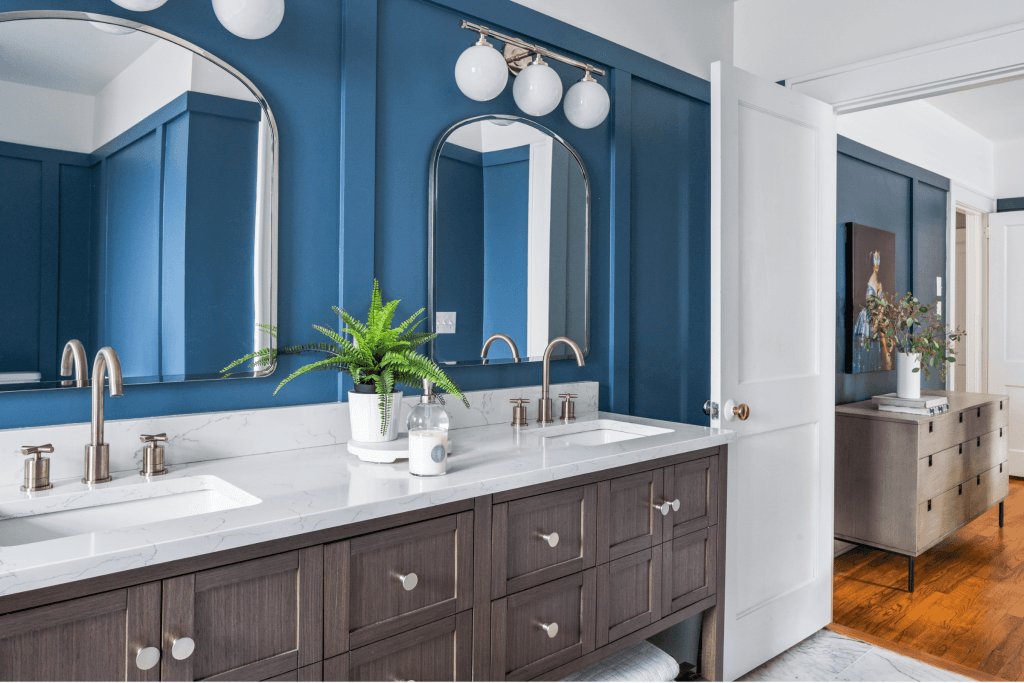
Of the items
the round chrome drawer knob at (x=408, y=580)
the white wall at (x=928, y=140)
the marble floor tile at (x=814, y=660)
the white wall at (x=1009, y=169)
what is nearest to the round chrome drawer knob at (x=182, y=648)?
the round chrome drawer knob at (x=408, y=580)

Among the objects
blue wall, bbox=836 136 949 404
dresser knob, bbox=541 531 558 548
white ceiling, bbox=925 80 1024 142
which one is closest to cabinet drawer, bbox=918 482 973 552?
blue wall, bbox=836 136 949 404

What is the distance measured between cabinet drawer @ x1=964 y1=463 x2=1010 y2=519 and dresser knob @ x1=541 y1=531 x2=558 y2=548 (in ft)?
10.5

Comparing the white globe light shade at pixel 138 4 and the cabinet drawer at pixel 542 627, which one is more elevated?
the white globe light shade at pixel 138 4

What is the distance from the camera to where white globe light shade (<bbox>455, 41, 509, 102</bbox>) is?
6.11 feet

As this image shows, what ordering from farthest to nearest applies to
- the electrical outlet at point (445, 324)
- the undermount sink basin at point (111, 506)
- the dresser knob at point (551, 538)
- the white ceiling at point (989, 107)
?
1. the white ceiling at point (989, 107)
2. the electrical outlet at point (445, 324)
3. the dresser knob at point (551, 538)
4. the undermount sink basin at point (111, 506)

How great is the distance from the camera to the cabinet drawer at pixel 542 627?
142 cm

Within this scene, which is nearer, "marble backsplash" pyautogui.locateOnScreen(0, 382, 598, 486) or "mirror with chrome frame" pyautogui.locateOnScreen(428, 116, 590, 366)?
"marble backsplash" pyautogui.locateOnScreen(0, 382, 598, 486)

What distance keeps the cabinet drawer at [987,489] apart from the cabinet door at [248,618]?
3.78 metres

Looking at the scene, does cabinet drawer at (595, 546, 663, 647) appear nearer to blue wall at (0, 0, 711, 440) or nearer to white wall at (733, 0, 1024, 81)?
blue wall at (0, 0, 711, 440)

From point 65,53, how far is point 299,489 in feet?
3.28

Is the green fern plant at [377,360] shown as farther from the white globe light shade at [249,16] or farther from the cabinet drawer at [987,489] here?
the cabinet drawer at [987,489]

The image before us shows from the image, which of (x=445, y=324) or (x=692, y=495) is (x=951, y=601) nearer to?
(x=692, y=495)

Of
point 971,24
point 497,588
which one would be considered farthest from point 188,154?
point 971,24

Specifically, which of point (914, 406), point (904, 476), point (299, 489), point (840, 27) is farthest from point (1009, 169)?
point (299, 489)
